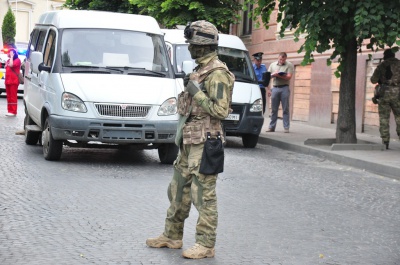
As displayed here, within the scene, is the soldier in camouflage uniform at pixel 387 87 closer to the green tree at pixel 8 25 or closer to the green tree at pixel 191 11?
the green tree at pixel 191 11

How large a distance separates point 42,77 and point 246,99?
473cm

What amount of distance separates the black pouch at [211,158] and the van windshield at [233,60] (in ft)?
34.5

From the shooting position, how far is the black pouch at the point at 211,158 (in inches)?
256

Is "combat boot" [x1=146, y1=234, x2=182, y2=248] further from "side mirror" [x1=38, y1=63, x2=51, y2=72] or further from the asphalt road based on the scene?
"side mirror" [x1=38, y1=63, x2=51, y2=72]

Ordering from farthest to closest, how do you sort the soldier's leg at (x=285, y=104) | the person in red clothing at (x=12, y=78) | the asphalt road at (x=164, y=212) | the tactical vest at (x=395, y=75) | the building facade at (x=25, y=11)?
the building facade at (x=25, y=11) < the person in red clothing at (x=12, y=78) < the soldier's leg at (x=285, y=104) < the tactical vest at (x=395, y=75) < the asphalt road at (x=164, y=212)

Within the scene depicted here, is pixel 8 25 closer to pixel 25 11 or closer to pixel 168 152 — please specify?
pixel 25 11

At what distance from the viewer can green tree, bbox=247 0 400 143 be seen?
47.9ft

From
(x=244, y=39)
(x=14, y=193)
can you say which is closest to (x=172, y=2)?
(x=244, y=39)

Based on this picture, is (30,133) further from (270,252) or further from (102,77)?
(270,252)

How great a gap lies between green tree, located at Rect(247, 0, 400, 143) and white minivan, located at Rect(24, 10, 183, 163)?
3.44 meters

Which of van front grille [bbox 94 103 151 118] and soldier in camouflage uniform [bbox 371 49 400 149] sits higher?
soldier in camouflage uniform [bbox 371 49 400 149]

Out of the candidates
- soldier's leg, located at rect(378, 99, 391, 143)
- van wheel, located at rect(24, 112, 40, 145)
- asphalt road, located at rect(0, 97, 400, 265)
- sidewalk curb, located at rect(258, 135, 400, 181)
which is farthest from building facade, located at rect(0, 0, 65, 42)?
asphalt road, located at rect(0, 97, 400, 265)

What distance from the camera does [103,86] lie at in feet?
38.4

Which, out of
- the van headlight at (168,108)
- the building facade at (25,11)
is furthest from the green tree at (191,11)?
the building facade at (25,11)
